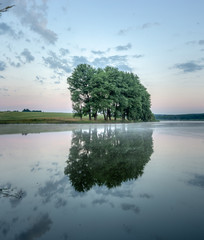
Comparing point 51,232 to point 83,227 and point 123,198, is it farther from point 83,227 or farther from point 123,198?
point 123,198

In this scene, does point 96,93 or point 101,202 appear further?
point 96,93

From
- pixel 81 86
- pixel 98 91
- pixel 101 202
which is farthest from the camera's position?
pixel 81 86

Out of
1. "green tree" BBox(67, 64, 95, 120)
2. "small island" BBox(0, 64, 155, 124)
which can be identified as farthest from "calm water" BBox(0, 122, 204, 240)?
"green tree" BBox(67, 64, 95, 120)

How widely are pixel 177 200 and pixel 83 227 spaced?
6.47ft

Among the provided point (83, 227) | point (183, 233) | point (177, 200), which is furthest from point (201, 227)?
point (83, 227)

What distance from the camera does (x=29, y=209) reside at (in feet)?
10.00

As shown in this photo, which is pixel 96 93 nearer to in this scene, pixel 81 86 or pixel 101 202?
pixel 81 86

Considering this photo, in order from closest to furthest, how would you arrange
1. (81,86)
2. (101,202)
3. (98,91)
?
(101,202) < (98,91) < (81,86)

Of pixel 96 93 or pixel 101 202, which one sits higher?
pixel 96 93

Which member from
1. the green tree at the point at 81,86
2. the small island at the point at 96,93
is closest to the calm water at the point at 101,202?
the small island at the point at 96,93

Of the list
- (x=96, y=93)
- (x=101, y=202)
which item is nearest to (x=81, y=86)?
(x=96, y=93)

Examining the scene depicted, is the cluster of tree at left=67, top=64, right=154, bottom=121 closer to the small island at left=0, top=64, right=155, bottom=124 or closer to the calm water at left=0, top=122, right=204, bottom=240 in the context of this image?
the small island at left=0, top=64, right=155, bottom=124

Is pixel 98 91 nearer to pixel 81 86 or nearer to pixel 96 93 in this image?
pixel 96 93

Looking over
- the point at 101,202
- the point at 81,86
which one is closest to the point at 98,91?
the point at 81,86
